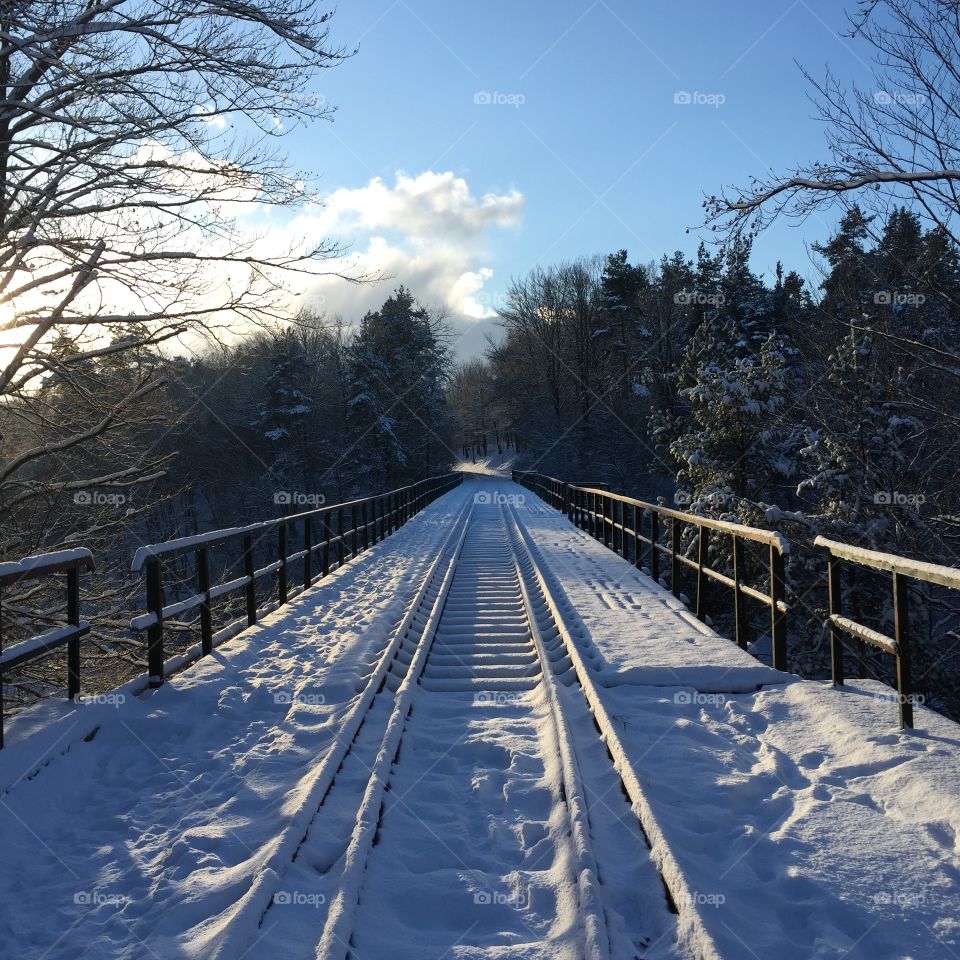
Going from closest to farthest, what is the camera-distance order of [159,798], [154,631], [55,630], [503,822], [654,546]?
1. [503,822]
2. [159,798]
3. [55,630]
4. [154,631]
5. [654,546]

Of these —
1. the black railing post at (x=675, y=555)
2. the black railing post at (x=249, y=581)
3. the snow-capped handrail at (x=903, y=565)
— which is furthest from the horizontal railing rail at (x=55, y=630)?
the black railing post at (x=675, y=555)

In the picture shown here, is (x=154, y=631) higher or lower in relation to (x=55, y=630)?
lower

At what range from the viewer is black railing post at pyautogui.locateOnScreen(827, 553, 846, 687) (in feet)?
17.3

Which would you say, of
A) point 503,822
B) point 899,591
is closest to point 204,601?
point 503,822

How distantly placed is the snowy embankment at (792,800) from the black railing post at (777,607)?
0.89ft

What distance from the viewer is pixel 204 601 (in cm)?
676

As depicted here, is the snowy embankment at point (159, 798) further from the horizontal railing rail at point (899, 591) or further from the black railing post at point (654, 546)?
the black railing post at point (654, 546)

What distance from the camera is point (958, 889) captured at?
3012 mm

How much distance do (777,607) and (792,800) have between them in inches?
94.9

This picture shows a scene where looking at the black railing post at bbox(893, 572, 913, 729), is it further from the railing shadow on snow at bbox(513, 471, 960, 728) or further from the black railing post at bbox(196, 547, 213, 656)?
the black railing post at bbox(196, 547, 213, 656)

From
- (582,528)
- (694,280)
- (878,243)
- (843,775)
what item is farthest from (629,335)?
(843,775)

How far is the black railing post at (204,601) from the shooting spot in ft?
22.1

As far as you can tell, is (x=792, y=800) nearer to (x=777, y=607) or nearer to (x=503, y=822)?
(x=503, y=822)

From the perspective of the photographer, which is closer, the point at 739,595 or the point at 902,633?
the point at 902,633
